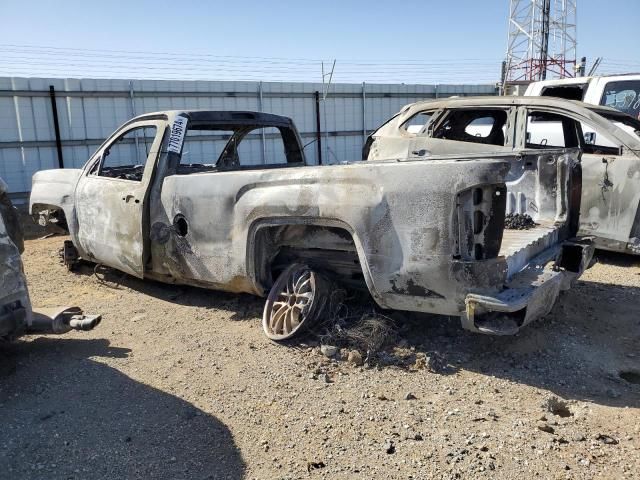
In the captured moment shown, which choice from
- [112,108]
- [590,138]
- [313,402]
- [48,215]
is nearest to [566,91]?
[590,138]

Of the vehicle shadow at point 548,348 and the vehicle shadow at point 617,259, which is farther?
the vehicle shadow at point 617,259

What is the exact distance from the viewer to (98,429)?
9.55ft

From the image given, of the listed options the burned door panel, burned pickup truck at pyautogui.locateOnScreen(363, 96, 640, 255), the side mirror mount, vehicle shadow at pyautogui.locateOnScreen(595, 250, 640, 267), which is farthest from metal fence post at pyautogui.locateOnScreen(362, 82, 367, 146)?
the burned door panel

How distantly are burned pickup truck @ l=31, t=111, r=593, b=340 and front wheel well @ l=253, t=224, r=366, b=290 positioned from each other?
0.01m

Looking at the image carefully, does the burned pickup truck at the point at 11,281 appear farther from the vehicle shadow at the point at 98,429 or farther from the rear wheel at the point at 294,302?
the rear wheel at the point at 294,302

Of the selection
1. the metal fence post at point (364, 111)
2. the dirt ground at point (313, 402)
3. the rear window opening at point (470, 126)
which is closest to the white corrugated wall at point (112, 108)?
the metal fence post at point (364, 111)

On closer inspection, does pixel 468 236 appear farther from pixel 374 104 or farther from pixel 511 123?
pixel 374 104

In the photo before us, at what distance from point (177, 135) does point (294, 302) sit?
1.85 m

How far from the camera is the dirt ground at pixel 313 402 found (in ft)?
8.51

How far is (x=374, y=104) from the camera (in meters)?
15.3

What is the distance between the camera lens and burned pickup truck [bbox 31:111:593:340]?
3168 mm

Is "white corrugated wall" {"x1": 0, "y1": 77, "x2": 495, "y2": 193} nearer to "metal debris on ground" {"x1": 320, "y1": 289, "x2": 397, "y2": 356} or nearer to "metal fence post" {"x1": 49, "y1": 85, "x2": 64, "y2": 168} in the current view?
"metal fence post" {"x1": 49, "y1": 85, "x2": 64, "y2": 168}

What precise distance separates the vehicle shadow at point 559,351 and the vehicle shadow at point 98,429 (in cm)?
156

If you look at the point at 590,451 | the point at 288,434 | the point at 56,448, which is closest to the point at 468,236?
the point at 590,451
